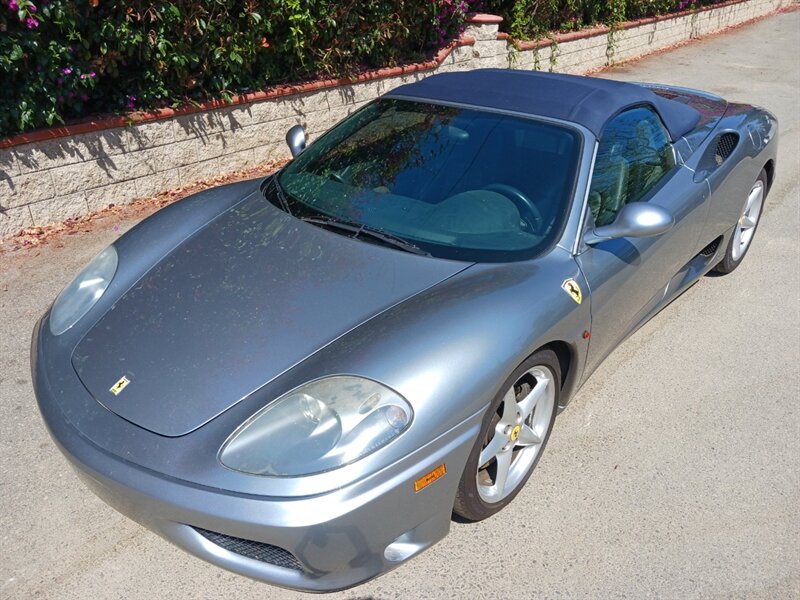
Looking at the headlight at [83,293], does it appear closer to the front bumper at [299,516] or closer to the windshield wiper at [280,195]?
the front bumper at [299,516]

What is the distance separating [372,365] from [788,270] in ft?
12.3

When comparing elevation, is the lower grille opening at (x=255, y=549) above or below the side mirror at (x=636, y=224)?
below

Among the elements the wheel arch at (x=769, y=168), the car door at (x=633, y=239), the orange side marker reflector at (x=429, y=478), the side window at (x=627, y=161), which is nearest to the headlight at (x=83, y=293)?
the orange side marker reflector at (x=429, y=478)

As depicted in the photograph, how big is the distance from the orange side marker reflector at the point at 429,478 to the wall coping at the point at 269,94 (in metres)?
3.92

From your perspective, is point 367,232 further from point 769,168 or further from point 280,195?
point 769,168

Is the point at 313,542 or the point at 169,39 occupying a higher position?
the point at 169,39

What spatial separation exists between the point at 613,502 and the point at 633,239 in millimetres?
1119

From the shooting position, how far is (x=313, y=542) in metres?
2.10

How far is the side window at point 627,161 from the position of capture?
318 centimetres

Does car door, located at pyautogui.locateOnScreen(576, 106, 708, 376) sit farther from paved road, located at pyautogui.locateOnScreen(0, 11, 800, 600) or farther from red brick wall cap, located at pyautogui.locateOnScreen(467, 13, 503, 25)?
red brick wall cap, located at pyautogui.locateOnScreen(467, 13, 503, 25)

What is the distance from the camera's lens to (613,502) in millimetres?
2922

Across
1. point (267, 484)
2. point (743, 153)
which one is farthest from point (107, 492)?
point (743, 153)

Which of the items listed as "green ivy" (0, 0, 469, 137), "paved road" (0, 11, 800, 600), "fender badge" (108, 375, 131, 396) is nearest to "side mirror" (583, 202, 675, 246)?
"paved road" (0, 11, 800, 600)

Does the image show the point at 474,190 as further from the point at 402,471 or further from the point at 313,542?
the point at 313,542
